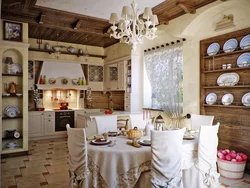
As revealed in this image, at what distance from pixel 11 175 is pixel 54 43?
4.46m

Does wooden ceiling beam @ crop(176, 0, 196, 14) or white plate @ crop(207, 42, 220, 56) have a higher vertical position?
wooden ceiling beam @ crop(176, 0, 196, 14)

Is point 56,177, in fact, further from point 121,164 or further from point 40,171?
point 121,164

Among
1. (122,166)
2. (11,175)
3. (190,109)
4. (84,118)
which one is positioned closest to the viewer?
(122,166)

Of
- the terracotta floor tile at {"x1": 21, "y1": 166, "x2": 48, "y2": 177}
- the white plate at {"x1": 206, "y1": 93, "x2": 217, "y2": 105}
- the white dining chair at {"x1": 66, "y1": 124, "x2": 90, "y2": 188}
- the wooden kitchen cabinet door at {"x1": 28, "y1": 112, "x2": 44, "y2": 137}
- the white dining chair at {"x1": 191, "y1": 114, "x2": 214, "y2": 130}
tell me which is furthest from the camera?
the wooden kitchen cabinet door at {"x1": 28, "y1": 112, "x2": 44, "y2": 137}

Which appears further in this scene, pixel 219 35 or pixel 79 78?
pixel 79 78

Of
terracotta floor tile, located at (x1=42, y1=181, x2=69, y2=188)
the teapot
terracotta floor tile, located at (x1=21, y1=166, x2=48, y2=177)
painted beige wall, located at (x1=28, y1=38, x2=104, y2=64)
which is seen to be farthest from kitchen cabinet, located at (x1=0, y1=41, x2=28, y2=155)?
terracotta floor tile, located at (x1=42, y1=181, x2=69, y2=188)

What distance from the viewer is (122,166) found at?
6.87ft

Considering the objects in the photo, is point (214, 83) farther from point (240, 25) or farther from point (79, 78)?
point (79, 78)

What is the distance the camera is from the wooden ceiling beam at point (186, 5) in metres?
3.60

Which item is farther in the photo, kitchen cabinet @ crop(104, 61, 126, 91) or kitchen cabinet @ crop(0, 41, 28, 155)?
kitchen cabinet @ crop(104, 61, 126, 91)

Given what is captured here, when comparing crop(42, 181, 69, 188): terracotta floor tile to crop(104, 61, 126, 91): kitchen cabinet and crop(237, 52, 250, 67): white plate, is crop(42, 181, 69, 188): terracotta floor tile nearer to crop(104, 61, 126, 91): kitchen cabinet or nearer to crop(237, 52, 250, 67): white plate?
crop(237, 52, 250, 67): white plate

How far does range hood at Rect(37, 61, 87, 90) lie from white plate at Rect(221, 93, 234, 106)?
4471mm

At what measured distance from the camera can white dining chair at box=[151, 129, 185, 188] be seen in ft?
6.77

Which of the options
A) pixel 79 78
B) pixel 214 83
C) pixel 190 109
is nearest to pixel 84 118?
pixel 79 78
